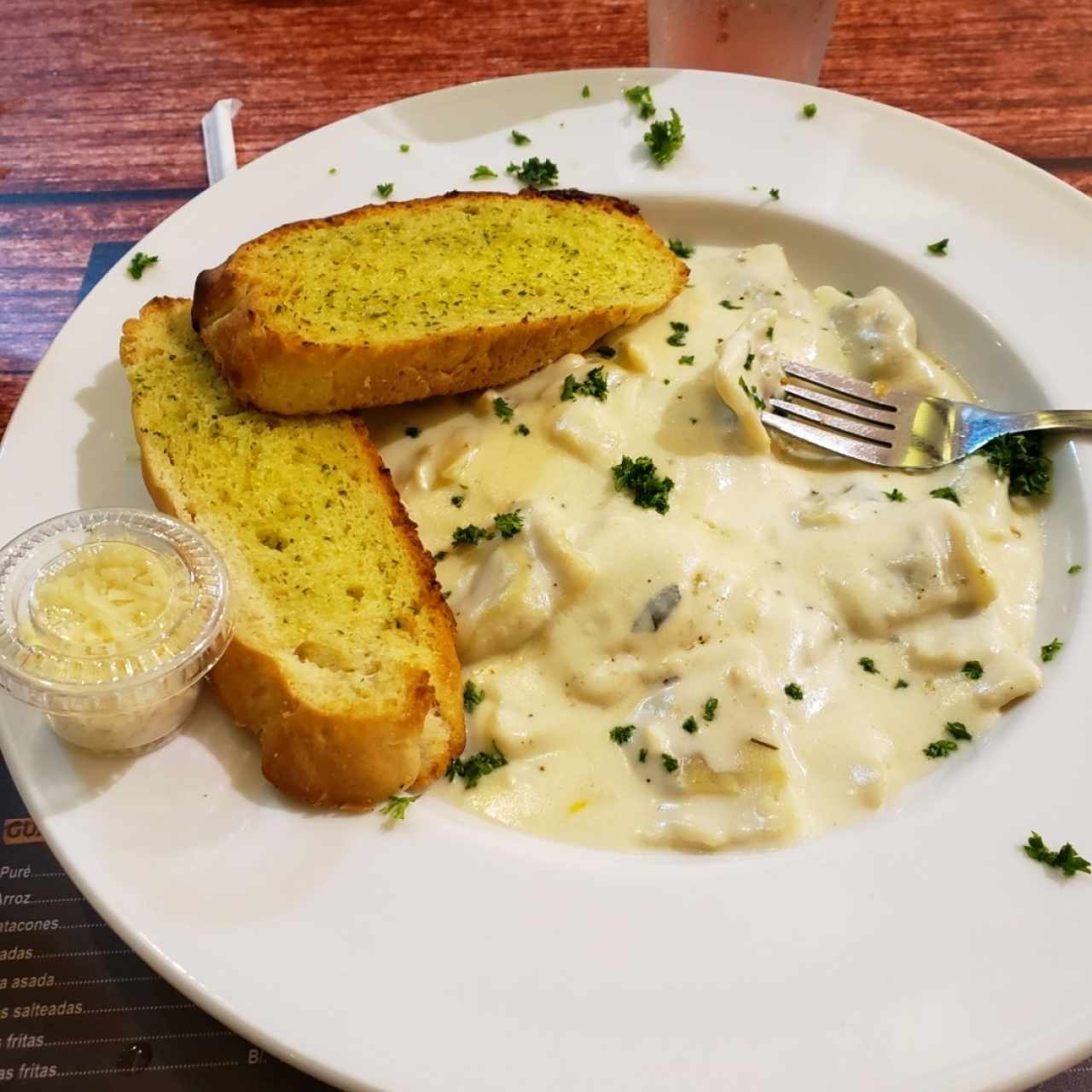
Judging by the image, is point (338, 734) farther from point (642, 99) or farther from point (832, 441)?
point (642, 99)

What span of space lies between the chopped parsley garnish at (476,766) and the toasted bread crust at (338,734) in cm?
4

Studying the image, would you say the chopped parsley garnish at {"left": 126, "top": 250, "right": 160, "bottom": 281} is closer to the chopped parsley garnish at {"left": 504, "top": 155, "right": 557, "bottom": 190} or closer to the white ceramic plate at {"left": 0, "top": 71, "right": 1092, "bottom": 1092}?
the white ceramic plate at {"left": 0, "top": 71, "right": 1092, "bottom": 1092}

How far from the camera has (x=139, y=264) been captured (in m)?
3.26

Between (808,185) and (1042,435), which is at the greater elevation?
(808,185)

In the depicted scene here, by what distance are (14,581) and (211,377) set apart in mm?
1001

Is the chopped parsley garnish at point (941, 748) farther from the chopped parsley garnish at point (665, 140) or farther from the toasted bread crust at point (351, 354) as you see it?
the chopped parsley garnish at point (665, 140)

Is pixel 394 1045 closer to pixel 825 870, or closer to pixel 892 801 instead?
pixel 825 870

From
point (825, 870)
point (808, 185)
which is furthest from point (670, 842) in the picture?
point (808, 185)

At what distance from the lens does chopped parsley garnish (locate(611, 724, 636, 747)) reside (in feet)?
8.14

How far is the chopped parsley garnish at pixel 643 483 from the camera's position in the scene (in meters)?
2.83

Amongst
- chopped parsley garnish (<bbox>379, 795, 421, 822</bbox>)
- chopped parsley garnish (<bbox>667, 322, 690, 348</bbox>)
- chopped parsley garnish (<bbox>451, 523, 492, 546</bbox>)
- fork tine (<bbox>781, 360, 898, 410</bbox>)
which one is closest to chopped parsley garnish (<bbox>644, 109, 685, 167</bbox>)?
chopped parsley garnish (<bbox>667, 322, 690, 348</bbox>)

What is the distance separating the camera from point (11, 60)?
4.64m

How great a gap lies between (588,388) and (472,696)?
1.06m

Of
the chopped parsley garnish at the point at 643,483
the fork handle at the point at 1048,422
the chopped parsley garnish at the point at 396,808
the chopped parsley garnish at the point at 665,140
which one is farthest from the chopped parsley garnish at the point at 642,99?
the chopped parsley garnish at the point at 396,808
